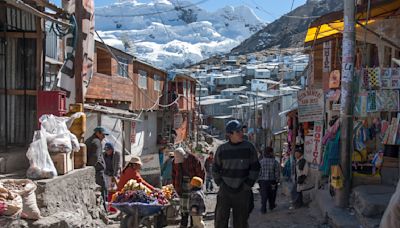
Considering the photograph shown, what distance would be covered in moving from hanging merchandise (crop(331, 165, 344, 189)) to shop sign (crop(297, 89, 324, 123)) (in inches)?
116

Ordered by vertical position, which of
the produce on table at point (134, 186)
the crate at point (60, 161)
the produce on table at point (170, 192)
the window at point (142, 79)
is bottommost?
the produce on table at point (170, 192)

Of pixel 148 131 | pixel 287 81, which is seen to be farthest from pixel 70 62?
pixel 287 81

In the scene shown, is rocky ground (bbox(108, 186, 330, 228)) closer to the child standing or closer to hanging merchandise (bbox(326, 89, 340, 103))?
the child standing

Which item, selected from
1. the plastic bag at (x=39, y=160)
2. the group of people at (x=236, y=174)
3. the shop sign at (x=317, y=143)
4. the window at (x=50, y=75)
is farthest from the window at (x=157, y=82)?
the group of people at (x=236, y=174)

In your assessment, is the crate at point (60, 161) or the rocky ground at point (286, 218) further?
the rocky ground at point (286, 218)

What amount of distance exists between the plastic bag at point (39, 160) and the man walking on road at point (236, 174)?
2526mm

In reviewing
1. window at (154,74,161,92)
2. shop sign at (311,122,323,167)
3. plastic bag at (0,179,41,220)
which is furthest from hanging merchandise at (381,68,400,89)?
window at (154,74,161,92)

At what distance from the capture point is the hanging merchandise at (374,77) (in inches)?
326

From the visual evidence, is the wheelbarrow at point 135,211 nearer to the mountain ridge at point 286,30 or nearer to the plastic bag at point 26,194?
the plastic bag at point 26,194

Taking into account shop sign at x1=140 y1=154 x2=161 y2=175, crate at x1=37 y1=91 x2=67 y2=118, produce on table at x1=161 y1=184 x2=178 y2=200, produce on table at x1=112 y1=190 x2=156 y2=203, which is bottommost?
shop sign at x1=140 y1=154 x2=161 y2=175

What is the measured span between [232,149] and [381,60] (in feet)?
19.0

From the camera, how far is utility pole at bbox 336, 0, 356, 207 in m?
8.70

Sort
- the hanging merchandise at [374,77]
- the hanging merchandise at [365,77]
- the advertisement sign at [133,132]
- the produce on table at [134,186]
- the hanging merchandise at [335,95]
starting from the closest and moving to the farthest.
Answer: the produce on table at [134,186] < the hanging merchandise at [374,77] < the hanging merchandise at [365,77] < the hanging merchandise at [335,95] < the advertisement sign at [133,132]

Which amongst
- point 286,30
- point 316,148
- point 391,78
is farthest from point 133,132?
point 286,30
